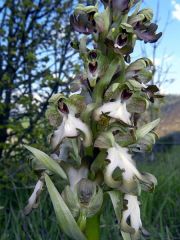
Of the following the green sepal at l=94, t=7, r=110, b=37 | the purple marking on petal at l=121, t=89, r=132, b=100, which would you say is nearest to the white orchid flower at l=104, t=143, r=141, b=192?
the purple marking on petal at l=121, t=89, r=132, b=100

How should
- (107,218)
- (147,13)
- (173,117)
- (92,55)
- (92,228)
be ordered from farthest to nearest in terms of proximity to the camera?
(173,117), (107,218), (147,13), (92,55), (92,228)

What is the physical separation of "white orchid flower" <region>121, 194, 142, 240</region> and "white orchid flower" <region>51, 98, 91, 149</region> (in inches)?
11.2

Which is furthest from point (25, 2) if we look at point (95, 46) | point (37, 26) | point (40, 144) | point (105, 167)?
point (105, 167)

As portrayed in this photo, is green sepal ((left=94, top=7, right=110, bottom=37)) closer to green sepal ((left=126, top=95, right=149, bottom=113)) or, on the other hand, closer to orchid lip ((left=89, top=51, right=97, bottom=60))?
orchid lip ((left=89, top=51, right=97, bottom=60))

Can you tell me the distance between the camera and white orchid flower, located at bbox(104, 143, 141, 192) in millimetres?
1637

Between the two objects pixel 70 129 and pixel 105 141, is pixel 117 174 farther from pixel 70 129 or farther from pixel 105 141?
pixel 70 129

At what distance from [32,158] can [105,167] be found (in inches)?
14.2

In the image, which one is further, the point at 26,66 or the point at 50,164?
the point at 26,66

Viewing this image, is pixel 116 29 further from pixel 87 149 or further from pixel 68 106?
pixel 87 149

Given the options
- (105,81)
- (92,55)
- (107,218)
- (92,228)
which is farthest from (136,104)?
(107,218)

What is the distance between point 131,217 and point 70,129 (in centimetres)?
41

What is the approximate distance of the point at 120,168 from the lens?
1666 mm

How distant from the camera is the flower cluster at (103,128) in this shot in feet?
5.50

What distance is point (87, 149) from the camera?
174 cm
